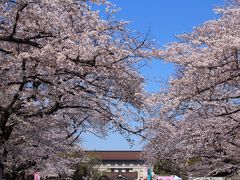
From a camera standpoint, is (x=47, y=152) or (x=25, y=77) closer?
(x=25, y=77)

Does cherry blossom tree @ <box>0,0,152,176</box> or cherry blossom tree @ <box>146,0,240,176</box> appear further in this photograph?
cherry blossom tree @ <box>146,0,240,176</box>

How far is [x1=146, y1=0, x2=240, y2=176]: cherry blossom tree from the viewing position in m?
11.3

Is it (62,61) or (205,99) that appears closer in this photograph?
(62,61)

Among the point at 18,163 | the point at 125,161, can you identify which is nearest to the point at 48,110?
the point at 18,163

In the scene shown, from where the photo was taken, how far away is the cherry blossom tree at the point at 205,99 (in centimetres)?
1130

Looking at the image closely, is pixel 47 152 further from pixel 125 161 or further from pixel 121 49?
pixel 125 161

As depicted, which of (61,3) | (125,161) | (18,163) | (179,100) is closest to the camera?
(61,3)

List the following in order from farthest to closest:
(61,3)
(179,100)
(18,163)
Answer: (18,163), (179,100), (61,3)

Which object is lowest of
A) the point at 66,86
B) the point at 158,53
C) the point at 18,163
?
the point at 18,163

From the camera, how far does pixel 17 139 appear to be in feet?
46.0

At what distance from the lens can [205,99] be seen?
12.2 metres

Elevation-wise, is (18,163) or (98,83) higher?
(98,83)

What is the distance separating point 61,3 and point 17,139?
6.15m

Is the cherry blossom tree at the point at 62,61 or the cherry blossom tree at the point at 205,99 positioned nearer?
the cherry blossom tree at the point at 62,61
